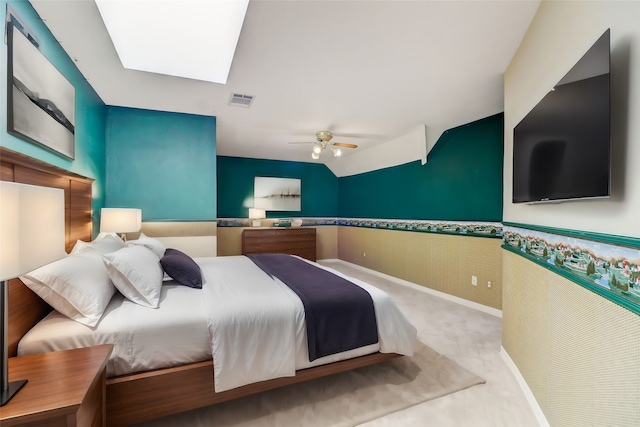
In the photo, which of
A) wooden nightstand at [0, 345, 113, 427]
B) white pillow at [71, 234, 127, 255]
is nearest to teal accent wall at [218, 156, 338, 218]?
white pillow at [71, 234, 127, 255]

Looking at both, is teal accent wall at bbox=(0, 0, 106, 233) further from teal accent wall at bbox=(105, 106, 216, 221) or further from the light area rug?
the light area rug

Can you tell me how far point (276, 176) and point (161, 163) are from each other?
3097 millimetres

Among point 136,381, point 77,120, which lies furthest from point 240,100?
point 136,381

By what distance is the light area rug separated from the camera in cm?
162

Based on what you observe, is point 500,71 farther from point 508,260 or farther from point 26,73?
point 26,73

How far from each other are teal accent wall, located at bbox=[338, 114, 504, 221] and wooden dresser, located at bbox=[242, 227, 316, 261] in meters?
1.75

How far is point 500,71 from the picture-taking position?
2.44 m

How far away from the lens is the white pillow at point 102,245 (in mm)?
1941

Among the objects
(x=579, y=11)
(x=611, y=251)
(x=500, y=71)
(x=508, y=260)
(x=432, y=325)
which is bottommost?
(x=432, y=325)

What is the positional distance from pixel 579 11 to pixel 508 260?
5.65 ft

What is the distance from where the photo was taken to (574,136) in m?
1.24

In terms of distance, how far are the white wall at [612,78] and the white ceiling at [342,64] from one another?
242 millimetres

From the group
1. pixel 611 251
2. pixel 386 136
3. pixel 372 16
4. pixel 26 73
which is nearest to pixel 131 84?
pixel 26 73

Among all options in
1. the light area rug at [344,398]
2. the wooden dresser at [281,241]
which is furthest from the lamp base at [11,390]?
the wooden dresser at [281,241]
